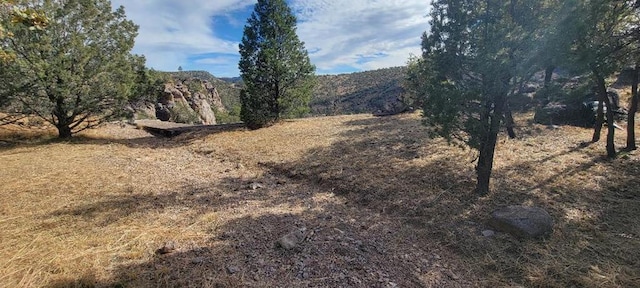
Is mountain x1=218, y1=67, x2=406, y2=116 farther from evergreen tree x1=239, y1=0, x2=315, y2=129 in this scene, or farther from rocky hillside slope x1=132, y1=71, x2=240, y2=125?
evergreen tree x1=239, y1=0, x2=315, y2=129

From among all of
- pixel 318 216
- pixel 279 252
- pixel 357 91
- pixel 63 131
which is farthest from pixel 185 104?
pixel 279 252

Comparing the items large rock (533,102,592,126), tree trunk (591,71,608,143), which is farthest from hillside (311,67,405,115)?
tree trunk (591,71,608,143)

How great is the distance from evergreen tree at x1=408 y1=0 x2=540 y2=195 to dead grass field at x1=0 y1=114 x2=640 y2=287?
1.44 metres

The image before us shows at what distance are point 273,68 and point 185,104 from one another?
38824mm

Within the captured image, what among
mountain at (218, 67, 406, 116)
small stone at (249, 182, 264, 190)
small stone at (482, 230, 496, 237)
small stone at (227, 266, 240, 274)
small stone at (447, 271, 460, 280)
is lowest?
small stone at (447, 271, 460, 280)

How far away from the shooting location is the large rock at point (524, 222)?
15.4 ft

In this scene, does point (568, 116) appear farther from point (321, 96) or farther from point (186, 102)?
point (321, 96)

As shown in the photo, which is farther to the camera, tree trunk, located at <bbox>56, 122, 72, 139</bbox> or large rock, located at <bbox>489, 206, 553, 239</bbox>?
tree trunk, located at <bbox>56, 122, 72, 139</bbox>

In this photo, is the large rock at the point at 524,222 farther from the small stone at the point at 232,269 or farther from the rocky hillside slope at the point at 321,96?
the rocky hillside slope at the point at 321,96

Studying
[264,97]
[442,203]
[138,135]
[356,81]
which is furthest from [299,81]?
[356,81]

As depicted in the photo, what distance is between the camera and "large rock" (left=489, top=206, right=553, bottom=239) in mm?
4699

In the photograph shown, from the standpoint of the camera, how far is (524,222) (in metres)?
4.78

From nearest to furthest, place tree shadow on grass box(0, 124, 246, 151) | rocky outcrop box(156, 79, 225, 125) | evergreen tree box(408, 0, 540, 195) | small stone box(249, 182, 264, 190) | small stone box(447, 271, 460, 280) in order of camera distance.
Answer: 1. small stone box(447, 271, 460, 280)
2. evergreen tree box(408, 0, 540, 195)
3. small stone box(249, 182, 264, 190)
4. tree shadow on grass box(0, 124, 246, 151)
5. rocky outcrop box(156, 79, 225, 125)

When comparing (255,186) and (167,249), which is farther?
(255,186)
